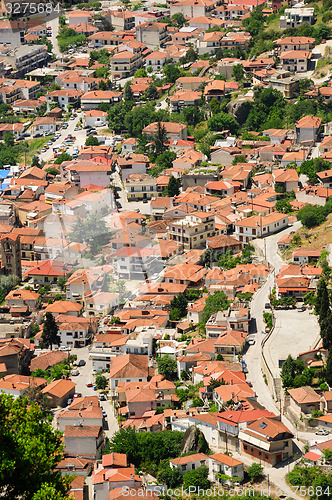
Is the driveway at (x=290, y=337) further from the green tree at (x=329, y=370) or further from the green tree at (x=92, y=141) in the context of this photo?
the green tree at (x=92, y=141)

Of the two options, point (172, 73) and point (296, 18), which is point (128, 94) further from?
point (296, 18)

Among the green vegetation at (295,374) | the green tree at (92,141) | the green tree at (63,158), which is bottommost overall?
the green tree at (63,158)

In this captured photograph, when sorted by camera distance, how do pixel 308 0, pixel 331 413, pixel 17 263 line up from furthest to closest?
pixel 308 0 → pixel 17 263 → pixel 331 413

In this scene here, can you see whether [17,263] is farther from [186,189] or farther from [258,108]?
[258,108]

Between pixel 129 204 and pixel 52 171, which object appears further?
pixel 52 171

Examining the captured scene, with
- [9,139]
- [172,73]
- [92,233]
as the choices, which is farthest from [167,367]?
[172,73]

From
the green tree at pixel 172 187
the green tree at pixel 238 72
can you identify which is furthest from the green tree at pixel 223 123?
the green tree at pixel 172 187

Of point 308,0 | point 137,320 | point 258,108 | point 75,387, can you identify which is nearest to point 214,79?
point 258,108
